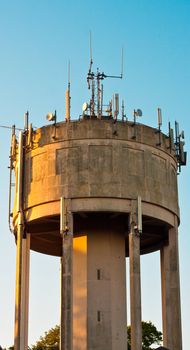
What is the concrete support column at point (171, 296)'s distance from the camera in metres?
40.4

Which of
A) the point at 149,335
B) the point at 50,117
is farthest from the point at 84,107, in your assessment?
the point at 149,335

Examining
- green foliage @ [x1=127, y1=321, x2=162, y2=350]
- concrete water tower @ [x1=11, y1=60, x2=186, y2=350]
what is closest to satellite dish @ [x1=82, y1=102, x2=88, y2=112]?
concrete water tower @ [x1=11, y1=60, x2=186, y2=350]

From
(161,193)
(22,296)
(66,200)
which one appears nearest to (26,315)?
(22,296)

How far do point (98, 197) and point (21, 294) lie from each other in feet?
20.8

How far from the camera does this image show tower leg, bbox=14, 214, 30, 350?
39.1m

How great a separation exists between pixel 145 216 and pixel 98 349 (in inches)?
286

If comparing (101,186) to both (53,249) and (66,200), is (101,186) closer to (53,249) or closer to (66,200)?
(66,200)

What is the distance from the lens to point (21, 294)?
1559 inches

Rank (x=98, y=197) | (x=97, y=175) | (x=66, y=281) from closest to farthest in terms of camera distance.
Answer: (x=66, y=281)
(x=98, y=197)
(x=97, y=175)

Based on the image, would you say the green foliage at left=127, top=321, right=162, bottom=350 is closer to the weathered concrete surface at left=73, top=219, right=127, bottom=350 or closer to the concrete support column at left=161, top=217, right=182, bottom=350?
the concrete support column at left=161, top=217, right=182, bottom=350

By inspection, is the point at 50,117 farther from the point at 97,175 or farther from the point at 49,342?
the point at 49,342

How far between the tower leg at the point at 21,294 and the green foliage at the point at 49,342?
86.6 feet

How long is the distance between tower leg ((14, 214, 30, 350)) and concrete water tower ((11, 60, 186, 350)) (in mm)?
52

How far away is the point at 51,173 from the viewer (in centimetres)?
4075
